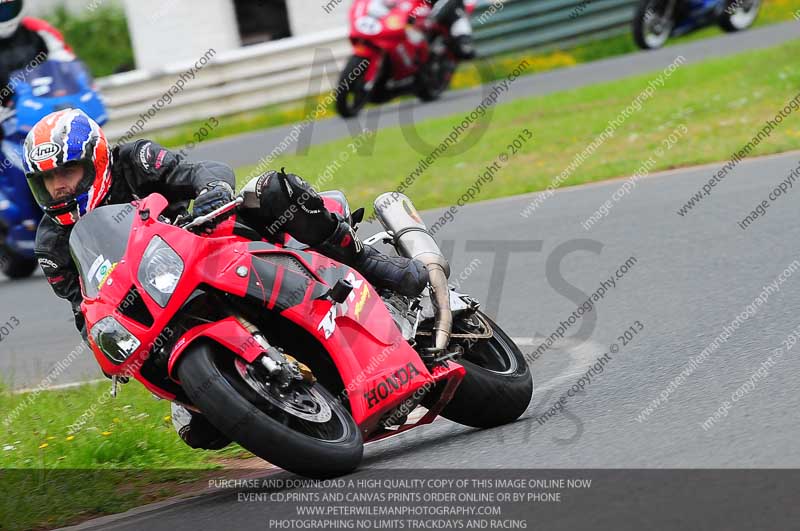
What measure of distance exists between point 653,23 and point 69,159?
1572 cm

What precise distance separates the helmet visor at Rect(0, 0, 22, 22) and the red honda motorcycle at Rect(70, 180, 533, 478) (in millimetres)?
6888

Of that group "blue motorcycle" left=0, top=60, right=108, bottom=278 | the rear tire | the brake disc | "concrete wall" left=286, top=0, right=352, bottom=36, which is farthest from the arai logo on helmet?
"concrete wall" left=286, top=0, right=352, bottom=36

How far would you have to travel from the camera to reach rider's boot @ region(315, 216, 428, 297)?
5340mm

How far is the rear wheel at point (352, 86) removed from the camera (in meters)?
17.4

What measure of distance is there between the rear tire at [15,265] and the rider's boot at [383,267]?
664cm

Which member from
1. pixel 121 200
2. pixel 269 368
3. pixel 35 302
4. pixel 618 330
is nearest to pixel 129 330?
pixel 269 368

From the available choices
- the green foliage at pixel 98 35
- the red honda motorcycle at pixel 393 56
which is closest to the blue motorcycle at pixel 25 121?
the red honda motorcycle at pixel 393 56

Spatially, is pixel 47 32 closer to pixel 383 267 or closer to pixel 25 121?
pixel 25 121

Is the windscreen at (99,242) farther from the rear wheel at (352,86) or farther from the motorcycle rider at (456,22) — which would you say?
the motorcycle rider at (456,22)

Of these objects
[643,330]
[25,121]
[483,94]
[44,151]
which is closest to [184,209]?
[44,151]

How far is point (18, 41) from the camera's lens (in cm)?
1134

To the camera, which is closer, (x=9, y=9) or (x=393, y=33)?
(x=9, y=9)

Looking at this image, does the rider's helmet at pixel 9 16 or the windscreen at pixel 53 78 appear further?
the rider's helmet at pixel 9 16

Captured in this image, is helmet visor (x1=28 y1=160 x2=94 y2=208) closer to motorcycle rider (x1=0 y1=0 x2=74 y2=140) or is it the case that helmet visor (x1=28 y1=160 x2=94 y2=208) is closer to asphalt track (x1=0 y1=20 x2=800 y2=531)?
asphalt track (x1=0 y1=20 x2=800 y2=531)
